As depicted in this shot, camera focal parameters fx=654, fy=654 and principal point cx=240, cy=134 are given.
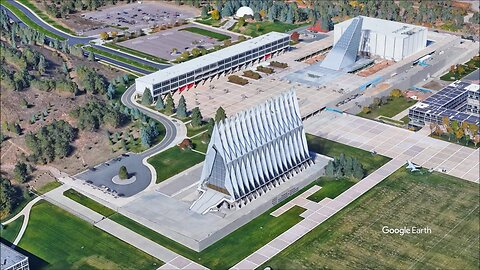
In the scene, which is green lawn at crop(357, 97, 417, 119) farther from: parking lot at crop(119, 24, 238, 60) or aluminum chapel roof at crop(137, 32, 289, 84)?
A: parking lot at crop(119, 24, 238, 60)

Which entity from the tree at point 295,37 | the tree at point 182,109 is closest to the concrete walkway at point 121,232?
the tree at point 182,109

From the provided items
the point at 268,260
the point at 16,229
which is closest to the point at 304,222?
the point at 268,260

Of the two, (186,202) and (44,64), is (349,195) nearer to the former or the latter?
(186,202)

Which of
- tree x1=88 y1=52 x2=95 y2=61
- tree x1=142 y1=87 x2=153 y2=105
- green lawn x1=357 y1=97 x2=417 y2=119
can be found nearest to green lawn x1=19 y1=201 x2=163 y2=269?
tree x1=142 y1=87 x2=153 y2=105

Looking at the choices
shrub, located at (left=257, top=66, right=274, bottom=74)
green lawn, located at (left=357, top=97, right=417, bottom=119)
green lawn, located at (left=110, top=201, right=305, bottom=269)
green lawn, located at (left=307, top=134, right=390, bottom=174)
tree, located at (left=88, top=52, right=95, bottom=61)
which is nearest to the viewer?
green lawn, located at (left=110, top=201, right=305, bottom=269)

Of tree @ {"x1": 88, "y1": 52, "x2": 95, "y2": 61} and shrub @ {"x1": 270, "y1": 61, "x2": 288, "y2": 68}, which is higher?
tree @ {"x1": 88, "y1": 52, "x2": 95, "y2": 61}

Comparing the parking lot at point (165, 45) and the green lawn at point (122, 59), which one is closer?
the green lawn at point (122, 59)

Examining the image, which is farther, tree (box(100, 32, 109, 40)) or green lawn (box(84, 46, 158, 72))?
tree (box(100, 32, 109, 40))

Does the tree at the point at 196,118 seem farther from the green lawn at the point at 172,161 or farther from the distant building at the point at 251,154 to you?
the distant building at the point at 251,154

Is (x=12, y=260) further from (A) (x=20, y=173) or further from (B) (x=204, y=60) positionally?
(B) (x=204, y=60)
